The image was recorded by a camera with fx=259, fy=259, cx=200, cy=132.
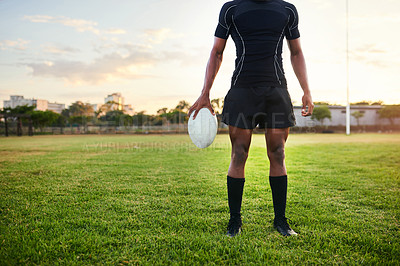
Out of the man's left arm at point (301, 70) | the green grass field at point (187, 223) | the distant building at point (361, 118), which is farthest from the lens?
the distant building at point (361, 118)

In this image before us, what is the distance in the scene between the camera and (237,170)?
2.14 meters

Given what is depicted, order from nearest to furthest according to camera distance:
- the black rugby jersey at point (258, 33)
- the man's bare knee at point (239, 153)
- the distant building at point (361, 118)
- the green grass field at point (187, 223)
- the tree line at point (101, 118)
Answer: the green grass field at point (187, 223)
the black rugby jersey at point (258, 33)
the man's bare knee at point (239, 153)
the tree line at point (101, 118)
the distant building at point (361, 118)

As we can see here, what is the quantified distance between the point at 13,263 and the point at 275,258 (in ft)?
5.55

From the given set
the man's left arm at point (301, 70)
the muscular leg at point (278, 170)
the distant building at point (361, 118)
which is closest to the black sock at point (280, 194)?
the muscular leg at point (278, 170)

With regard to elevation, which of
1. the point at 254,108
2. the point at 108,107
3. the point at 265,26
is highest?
the point at 108,107

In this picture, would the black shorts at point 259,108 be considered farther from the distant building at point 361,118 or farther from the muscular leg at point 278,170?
the distant building at point 361,118

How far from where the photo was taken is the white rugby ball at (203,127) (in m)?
2.23

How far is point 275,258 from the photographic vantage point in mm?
1690

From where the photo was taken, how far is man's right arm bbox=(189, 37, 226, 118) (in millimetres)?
2115

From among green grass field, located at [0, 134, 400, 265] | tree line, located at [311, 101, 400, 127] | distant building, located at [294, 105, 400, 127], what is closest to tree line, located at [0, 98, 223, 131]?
tree line, located at [311, 101, 400, 127]

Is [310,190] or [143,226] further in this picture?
[310,190]

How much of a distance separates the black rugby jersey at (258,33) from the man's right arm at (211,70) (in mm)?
70

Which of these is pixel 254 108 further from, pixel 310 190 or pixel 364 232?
pixel 310 190

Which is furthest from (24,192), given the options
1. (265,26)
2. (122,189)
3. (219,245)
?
(265,26)
